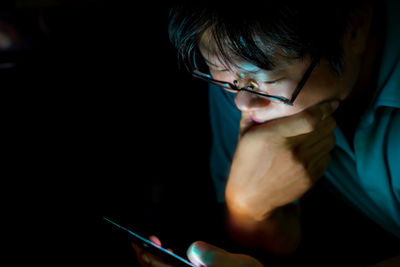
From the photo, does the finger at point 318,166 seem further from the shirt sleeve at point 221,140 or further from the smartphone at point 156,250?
the smartphone at point 156,250

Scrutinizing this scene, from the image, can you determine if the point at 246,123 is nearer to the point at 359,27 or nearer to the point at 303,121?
the point at 303,121

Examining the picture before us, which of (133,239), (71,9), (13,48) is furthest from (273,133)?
(13,48)

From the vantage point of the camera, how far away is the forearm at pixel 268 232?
1.06 meters

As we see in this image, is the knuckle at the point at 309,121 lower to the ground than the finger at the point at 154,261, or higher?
higher

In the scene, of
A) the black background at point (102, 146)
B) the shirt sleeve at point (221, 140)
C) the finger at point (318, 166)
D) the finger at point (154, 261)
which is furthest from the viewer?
the shirt sleeve at point (221, 140)

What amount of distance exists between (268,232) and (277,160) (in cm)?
29

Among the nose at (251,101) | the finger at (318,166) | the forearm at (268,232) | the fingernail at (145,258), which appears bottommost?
→ the forearm at (268,232)

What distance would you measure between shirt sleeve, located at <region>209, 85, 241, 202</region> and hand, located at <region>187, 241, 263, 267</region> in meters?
0.53

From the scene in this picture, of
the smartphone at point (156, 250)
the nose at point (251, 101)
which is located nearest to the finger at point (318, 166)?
the nose at point (251, 101)

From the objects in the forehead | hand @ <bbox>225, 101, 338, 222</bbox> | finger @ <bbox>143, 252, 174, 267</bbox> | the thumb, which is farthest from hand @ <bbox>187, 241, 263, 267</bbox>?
the forehead

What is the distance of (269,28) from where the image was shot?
63 centimetres

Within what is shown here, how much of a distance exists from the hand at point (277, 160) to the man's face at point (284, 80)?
39mm

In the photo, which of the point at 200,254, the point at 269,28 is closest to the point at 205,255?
the point at 200,254

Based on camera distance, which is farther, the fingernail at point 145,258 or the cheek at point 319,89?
the fingernail at point 145,258
